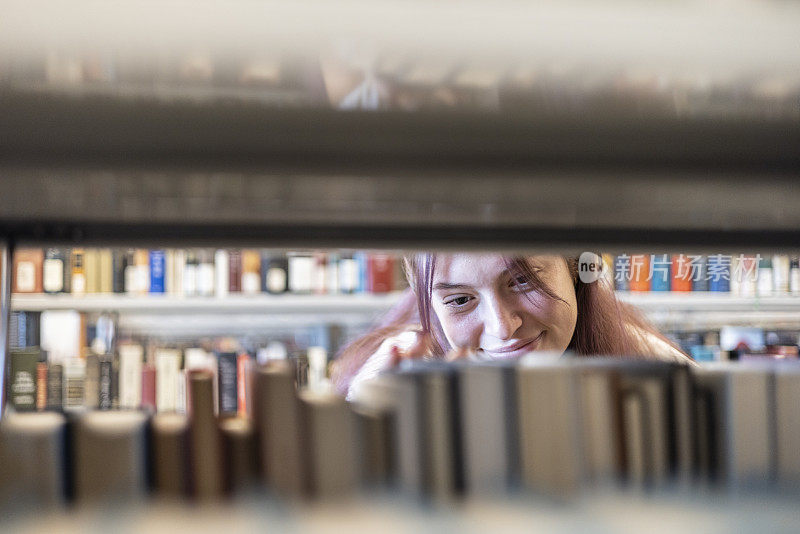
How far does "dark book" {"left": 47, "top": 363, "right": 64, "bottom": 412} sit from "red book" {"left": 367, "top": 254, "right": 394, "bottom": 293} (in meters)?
1.37

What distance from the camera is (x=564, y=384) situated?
1.80ft

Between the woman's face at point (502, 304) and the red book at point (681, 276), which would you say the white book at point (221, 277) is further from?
the red book at point (681, 276)

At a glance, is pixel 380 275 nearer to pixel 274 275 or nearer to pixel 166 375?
pixel 274 275

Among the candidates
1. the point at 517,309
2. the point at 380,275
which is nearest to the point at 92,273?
the point at 380,275

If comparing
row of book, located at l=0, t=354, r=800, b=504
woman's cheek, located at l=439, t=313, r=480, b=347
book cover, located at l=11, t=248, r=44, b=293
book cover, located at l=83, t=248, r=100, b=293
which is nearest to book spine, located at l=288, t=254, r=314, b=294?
book cover, located at l=83, t=248, r=100, b=293

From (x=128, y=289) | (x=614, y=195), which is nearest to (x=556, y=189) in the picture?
(x=614, y=195)

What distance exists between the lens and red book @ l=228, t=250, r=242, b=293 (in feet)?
11.0

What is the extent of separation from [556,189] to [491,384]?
0.15 m

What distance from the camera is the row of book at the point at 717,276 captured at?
Answer: 372cm

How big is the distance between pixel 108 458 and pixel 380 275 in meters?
2.93

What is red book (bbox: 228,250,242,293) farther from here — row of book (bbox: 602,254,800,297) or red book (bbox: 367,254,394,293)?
row of book (bbox: 602,254,800,297)

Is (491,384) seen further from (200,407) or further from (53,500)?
(53,500)

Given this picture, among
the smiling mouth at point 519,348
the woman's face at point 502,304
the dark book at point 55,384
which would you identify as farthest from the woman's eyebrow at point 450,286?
the dark book at point 55,384

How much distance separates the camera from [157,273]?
130 inches
